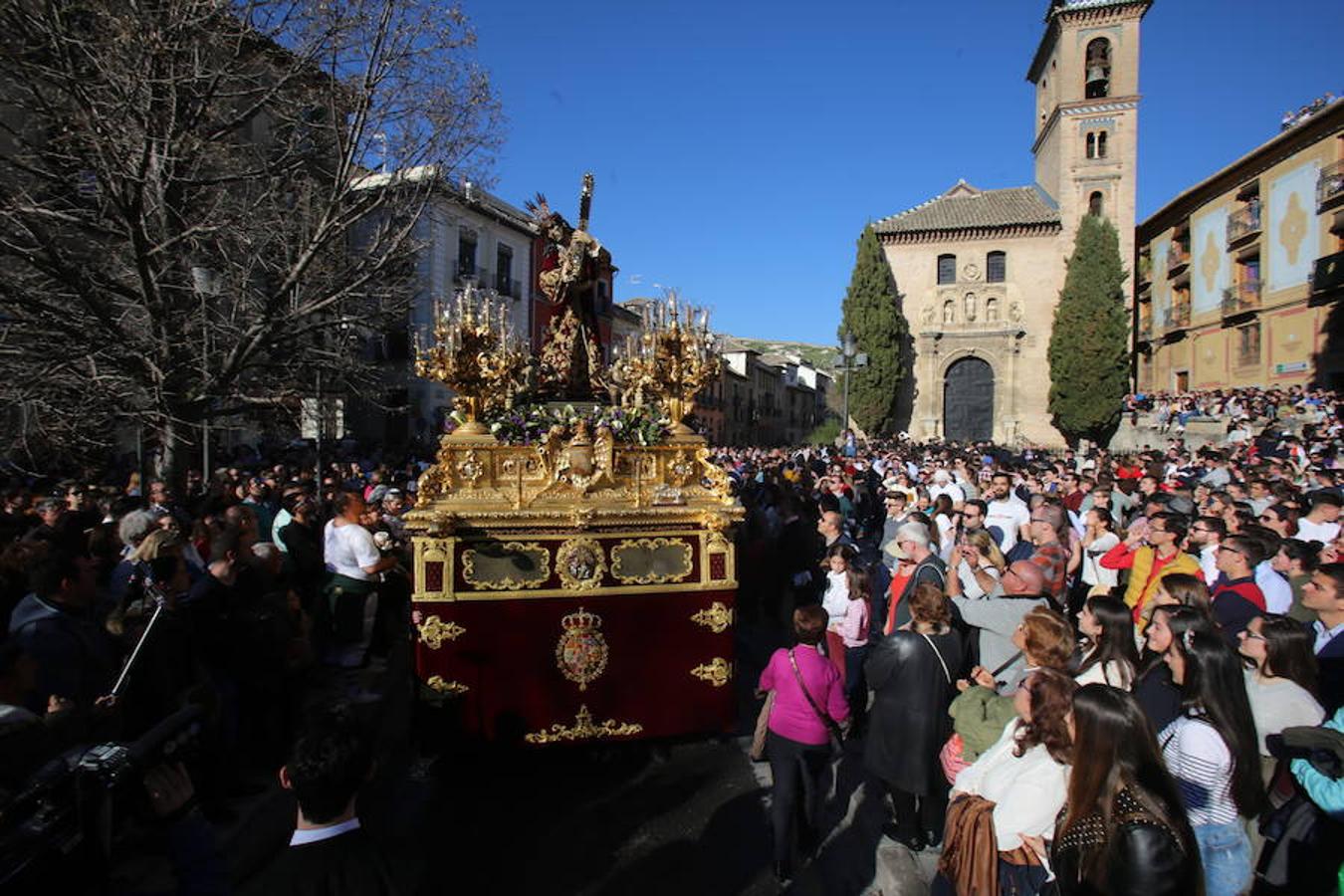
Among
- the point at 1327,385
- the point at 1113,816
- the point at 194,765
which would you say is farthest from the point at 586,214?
the point at 1327,385

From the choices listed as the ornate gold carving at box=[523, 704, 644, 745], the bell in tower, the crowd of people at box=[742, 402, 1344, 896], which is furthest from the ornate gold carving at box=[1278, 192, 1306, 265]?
the ornate gold carving at box=[523, 704, 644, 745]

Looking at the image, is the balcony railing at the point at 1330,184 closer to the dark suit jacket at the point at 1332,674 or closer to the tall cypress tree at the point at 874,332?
the tall cypress tree at the point at 874,332

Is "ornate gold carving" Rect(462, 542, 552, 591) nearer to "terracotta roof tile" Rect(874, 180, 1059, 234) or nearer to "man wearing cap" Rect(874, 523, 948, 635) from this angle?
"man wearing cap" Rect(874, 523, 948, 635)

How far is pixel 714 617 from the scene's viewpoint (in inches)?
217

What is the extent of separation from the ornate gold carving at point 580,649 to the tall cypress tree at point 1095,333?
33413 mm

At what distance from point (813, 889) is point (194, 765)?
3.40m

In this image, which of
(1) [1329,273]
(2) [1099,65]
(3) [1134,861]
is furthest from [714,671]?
(2) [1099,65]

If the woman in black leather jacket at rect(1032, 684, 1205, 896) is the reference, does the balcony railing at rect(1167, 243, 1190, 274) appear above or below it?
above

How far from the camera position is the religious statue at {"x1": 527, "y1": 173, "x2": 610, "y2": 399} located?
6.65 m

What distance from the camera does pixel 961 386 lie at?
37219 mm

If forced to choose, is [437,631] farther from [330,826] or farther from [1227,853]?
[1227,853]

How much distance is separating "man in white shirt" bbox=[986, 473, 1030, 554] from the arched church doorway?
3005 cm

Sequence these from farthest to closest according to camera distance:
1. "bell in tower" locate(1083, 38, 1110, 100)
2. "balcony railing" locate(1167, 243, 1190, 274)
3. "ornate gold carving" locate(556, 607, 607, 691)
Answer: "balcony railing" locate(1167, 243, 1190, 274) < "bell in tower" locate(1083, 38, 1110, 100) < "ornate gold carving" locate(556, 607, 607, 691)

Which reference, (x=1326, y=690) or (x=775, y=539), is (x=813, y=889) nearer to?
(x=1326, y=690)
